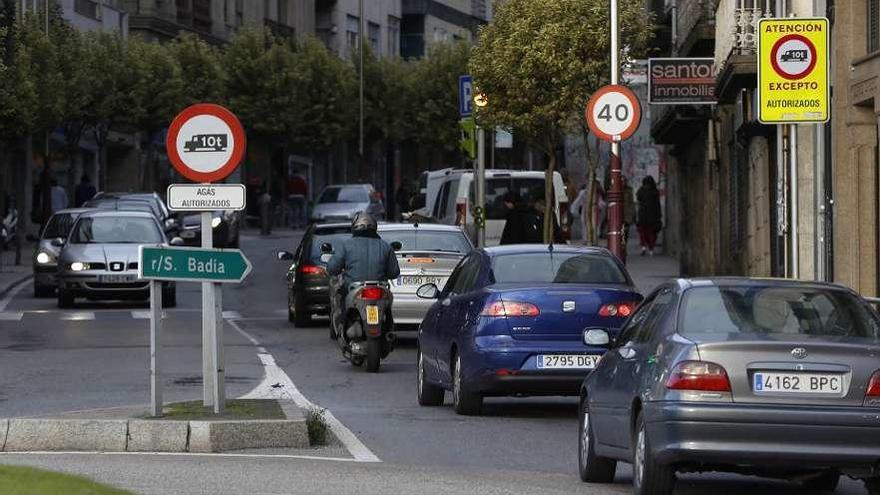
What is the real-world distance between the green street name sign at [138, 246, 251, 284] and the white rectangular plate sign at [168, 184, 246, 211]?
554 mm

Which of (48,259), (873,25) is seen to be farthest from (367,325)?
(48,259)

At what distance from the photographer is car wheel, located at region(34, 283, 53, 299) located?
3725cm

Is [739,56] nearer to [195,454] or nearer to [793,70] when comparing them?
[793,70]

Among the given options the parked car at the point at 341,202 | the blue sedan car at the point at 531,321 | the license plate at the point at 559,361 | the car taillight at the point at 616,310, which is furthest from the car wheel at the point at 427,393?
the parked car at the point at 341,202

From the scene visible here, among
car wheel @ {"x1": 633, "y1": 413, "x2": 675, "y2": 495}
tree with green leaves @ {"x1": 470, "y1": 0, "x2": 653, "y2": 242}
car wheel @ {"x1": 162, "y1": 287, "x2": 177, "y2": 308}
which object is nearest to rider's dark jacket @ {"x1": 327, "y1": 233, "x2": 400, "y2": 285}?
car wheel @ {"x1": 633, "y1": 413, "x2": 675, "y2": 495}

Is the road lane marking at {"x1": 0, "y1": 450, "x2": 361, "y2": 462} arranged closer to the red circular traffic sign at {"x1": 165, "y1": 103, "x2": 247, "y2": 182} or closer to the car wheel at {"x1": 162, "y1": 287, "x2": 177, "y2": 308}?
the red circular traffic sign at {"x1": 165, "y1": 103, "x2": 247, "y2": 182}

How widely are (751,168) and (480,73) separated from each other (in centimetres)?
668

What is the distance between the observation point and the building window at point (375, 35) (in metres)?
93.1

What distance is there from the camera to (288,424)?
14773 mm

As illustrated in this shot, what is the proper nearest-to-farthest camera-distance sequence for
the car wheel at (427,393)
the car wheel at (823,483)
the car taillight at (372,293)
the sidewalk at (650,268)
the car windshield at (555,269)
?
the car wheel at (823,483) → the car windshield at (555,269) → the car wheel at (427,393) → the car taillight at (372,293) → the sidewalk at (650,268)

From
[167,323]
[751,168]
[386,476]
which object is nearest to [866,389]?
[386,476]

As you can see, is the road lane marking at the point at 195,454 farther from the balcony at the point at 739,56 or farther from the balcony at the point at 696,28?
the balcony at the point at 696,28

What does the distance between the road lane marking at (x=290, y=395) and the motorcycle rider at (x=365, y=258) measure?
127 cm

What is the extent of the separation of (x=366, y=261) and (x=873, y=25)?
7.20 m
